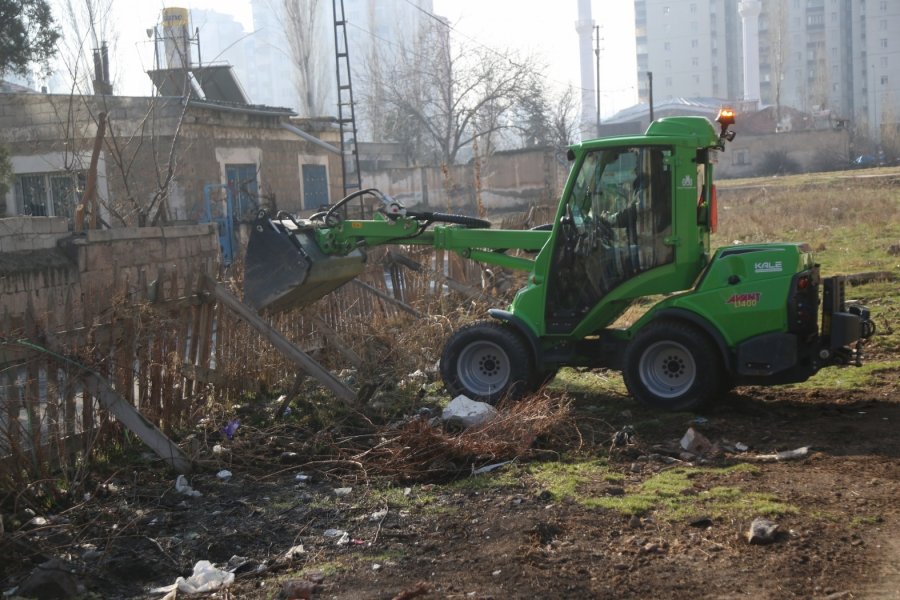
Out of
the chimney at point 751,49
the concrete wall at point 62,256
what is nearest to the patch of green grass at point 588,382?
the concrete wall at point 62,256

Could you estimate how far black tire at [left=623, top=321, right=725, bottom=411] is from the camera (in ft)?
26.3

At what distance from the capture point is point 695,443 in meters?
7.05

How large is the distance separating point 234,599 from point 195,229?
12.8 m

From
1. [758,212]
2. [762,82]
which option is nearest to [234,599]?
[758,212]

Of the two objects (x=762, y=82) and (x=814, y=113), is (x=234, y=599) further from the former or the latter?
(x=762, y=82)

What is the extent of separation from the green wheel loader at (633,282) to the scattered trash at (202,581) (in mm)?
4003

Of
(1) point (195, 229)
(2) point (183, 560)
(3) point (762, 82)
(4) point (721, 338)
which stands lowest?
(2) point (183, 560)

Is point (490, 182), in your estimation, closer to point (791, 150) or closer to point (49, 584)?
point (791, 150)

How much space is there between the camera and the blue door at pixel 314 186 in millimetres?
27819

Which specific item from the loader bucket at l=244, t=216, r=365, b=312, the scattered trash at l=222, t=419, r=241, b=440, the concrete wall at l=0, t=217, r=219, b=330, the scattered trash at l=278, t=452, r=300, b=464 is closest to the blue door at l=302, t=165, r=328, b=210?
the concrete wall at l=0, t=217, r=219, b=330

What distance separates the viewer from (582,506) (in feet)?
18.9

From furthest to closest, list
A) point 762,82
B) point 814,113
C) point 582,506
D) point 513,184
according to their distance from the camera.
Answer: point 762,82
point 814,113
point 513,184
point 582,506

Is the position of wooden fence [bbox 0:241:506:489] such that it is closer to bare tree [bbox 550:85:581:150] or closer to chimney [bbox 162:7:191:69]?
chimney [bbox 162:7:191:69]

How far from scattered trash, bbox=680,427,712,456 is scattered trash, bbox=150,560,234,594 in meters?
3.47
